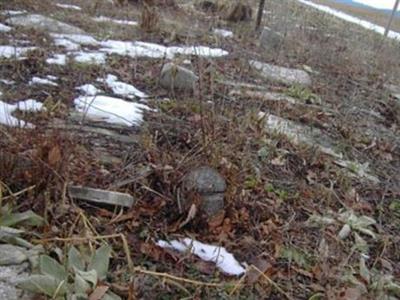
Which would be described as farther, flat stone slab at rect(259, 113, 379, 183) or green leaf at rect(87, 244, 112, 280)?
flat stone slab at rect(259, 113, 379, 183)

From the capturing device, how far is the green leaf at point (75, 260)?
1.77 meters

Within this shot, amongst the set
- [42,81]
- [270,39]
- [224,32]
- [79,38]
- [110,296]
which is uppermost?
[110,296]

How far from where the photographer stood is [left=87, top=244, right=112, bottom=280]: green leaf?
5.97ft

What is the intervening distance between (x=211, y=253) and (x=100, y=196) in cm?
56

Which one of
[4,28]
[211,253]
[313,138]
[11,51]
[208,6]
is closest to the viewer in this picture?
[211,253]

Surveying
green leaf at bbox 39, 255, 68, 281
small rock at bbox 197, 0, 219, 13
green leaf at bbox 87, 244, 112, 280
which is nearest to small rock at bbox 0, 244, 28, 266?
green leaf at bbox 39, 255, 68, 281

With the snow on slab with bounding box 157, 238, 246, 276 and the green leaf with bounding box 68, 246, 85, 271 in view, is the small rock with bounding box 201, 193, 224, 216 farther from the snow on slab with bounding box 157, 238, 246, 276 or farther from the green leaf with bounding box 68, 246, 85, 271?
the green leaf with bounding box 68, 246, 85, 271

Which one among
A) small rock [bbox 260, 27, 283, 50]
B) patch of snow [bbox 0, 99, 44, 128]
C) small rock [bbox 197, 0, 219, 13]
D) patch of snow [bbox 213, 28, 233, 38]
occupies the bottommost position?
small rock [bbox 197, 0, 219, 13]

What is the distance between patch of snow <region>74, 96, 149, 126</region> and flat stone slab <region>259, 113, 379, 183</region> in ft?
3.03

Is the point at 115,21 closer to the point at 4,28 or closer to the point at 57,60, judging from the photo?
the point at 4,28

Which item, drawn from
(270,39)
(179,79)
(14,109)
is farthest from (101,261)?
(270,39)

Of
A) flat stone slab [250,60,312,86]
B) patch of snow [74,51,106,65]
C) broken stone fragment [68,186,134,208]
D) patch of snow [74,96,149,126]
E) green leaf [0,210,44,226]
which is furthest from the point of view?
flat stone slab [250,60,312,86]

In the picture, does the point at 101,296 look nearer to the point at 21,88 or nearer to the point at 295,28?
the point at 21,88

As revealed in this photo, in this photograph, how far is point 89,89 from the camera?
3918 mm
